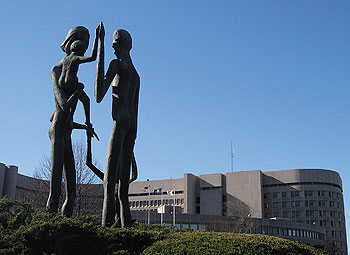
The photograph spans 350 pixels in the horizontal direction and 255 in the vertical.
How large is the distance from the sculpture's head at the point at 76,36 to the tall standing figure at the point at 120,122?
33.3 inches

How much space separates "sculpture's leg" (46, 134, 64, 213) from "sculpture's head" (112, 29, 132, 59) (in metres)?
2.69

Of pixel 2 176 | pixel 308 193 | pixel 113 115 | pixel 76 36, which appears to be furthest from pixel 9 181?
pixel 308 193

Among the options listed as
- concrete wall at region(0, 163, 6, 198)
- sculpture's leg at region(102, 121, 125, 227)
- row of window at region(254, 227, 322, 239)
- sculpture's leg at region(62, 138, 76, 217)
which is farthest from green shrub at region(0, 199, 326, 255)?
row of window at region(254, 227, 322, 239)

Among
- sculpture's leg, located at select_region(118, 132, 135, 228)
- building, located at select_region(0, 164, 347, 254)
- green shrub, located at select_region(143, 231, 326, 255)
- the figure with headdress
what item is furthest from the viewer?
building, located at select_region(0, 164, 347, 254)

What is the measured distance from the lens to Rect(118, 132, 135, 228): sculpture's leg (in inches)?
428

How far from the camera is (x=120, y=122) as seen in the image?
11094 mm

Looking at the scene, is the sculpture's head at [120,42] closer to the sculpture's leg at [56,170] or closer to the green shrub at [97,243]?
the sculpture's leg at [56,170]

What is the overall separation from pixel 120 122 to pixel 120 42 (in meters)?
2.20

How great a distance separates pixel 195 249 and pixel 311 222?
88.7 m

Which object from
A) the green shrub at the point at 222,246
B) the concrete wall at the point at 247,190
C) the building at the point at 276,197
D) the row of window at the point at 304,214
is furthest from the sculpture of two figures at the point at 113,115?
the row of window at the point at 304,214

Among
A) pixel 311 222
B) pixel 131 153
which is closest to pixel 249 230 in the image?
pixel 311 222

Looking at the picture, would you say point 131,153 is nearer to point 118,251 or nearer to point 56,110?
point 56,110

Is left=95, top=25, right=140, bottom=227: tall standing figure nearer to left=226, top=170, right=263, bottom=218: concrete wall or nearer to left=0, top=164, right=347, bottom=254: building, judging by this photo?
left=0, top=164, right=347, bottom=254: building

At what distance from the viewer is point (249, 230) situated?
69438 millimetres
